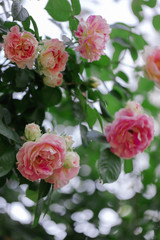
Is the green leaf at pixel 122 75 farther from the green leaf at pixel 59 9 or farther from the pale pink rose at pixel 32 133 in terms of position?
the pale pink rose at pixel 32 133

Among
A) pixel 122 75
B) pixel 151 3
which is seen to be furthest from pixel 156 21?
pixel 122 75

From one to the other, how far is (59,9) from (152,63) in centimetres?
22

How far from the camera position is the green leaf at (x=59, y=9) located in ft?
1.99

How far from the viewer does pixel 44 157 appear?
484mm

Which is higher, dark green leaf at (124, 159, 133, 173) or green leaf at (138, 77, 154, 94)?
dark green leaf at (124, 159, 133, 173)

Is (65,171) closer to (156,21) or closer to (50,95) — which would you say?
(50,95)

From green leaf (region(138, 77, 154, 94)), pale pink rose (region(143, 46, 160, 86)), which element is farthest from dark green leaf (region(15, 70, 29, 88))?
green leaf (region(138, 77, 154, 94))

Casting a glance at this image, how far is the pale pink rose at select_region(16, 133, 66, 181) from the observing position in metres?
0.48

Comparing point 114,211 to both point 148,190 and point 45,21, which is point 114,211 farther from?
point 45,21

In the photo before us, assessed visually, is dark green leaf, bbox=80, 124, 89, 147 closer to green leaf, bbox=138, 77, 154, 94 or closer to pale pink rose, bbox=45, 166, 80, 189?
pale pink rose, bbox=45, 166, 80, 189

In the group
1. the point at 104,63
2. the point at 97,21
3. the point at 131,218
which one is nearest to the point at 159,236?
the point at 131,218

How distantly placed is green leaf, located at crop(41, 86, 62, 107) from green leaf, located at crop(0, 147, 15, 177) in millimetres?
195

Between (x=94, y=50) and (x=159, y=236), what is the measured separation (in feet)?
2.08

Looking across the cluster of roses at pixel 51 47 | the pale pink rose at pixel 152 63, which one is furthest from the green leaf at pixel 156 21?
the cluster of roses at pixel 51 47
